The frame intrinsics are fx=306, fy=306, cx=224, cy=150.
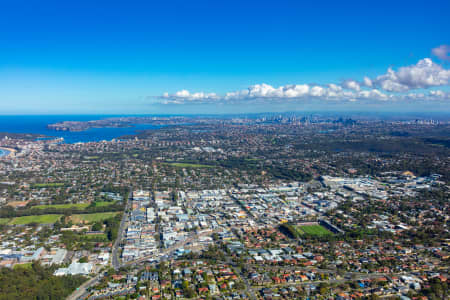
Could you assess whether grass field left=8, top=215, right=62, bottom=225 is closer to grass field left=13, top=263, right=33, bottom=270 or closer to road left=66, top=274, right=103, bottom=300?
grass field left=13, top=263, right=33, bottom=270

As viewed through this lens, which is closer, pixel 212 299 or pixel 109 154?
pixel 212 299

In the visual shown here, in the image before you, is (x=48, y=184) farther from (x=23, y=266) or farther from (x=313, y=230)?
(x=313, y=230)

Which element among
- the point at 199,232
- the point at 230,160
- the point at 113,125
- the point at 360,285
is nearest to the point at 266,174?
the point at 230,160

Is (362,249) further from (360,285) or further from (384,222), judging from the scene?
(384,222)

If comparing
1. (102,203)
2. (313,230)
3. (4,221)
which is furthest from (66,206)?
(313,230)

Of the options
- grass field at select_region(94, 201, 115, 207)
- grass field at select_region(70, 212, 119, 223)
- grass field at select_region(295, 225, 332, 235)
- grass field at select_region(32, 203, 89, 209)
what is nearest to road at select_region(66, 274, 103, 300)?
grass field at select_region(70, 212, 119, 223)

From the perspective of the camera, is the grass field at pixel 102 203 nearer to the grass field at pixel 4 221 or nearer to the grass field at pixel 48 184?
the grass field at pixel 4 221

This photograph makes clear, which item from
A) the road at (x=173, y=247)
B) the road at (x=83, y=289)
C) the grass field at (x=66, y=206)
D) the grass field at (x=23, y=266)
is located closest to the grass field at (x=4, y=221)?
the grass field at (x=66, y=206)
